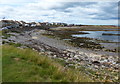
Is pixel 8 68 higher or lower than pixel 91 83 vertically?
higher

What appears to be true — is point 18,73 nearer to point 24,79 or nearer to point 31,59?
point 24,79

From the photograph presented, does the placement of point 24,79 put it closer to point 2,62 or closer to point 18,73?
point 18,73

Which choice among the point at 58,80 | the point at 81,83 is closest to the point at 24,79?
the point at 58,80

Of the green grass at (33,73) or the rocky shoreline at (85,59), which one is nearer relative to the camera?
the green grass at (33,73)

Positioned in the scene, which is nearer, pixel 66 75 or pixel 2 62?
pixel 66 75

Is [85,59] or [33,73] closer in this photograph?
[33,73]

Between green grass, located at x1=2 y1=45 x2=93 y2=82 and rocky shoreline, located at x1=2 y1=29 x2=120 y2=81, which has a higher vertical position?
green grass, located at x1=2 y1=45 x2=93 y2=82

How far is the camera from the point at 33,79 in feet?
20.9

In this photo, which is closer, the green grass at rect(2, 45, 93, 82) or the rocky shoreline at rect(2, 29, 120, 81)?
the green grass at rect(2, 45, 93, 82)

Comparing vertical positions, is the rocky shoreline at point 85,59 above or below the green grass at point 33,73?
below

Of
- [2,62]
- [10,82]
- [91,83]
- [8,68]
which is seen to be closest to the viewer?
[10,82]

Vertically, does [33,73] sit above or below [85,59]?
above

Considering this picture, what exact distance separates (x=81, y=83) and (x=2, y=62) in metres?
4.38

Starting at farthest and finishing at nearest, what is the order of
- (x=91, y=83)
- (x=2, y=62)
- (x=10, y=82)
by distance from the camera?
1. (x=2, y=62)
2. (x=91, y=83)
3. (x=10, y=82)
